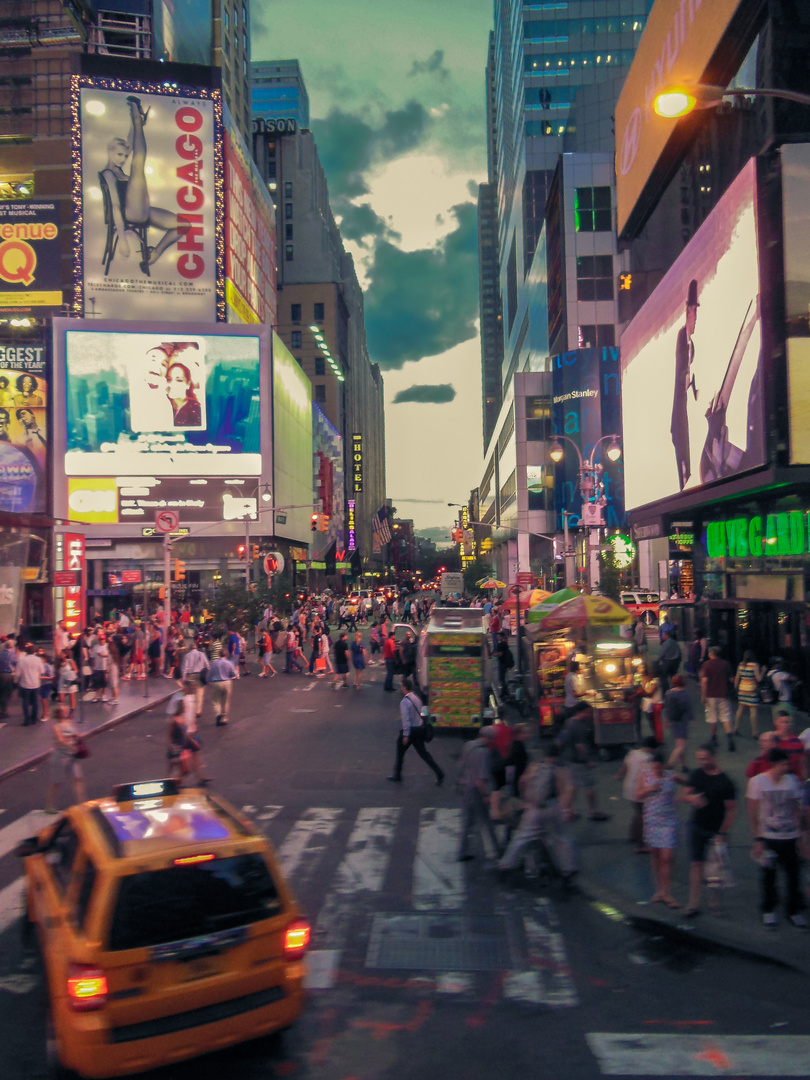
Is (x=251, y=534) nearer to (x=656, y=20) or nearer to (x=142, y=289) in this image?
(x=142, y=289)

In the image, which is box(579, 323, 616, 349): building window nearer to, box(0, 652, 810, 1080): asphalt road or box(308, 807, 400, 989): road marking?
box(308, 807, 400, 989): road marking

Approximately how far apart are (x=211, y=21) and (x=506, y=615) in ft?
265

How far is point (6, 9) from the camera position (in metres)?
68.4

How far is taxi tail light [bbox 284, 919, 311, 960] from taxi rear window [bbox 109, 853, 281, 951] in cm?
15

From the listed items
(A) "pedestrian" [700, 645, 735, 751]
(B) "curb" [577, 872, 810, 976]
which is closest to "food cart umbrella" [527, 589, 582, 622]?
(A) "pedestrian" [700, 645, 735, 751]

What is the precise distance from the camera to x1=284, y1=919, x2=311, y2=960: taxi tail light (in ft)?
17.3

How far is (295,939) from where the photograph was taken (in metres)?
5.31

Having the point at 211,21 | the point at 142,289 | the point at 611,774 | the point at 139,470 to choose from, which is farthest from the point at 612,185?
the point at 611,774

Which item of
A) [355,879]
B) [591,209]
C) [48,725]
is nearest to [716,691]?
[355,879]

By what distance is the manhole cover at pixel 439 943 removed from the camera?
6.89 meters

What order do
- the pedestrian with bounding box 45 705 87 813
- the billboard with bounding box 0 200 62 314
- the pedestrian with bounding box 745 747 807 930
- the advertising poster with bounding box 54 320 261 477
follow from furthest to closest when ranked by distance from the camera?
the billboard with bounding box 0 200 62 314
the advertising poster with bounding box 54 320 261 477
the pedestrian with bounding box 45 705 87 813
the pedestrian with bounding box 745 747 807 930

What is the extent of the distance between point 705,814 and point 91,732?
13719 mm

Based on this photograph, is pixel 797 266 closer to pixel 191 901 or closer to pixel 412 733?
pixel 412 733

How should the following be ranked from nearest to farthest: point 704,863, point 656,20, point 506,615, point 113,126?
point 704,863, point 656,20, point 506,615, point 113,126
